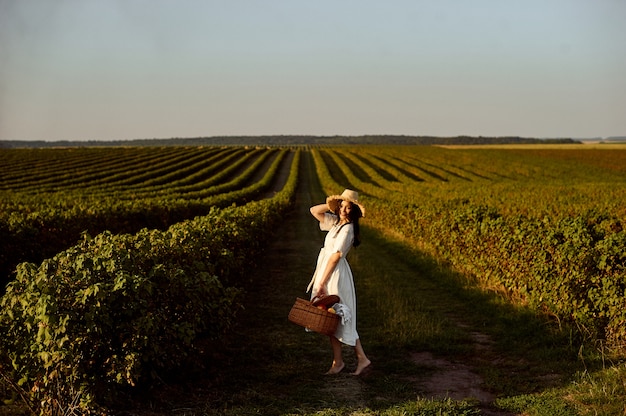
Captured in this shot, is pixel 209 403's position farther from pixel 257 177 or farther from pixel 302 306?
pixel 257 177

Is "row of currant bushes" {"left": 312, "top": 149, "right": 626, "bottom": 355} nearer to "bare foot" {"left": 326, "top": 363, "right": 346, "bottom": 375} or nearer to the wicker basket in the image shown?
"bare foot" {"left": 326, "top": 363, "right": 346, "bottom": 375}

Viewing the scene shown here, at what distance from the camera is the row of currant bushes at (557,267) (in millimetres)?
8711

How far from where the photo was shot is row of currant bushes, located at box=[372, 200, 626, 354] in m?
8.71

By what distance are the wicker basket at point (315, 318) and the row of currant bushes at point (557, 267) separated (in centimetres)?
387

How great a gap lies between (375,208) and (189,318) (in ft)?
73.1

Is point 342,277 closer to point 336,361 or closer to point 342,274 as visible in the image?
point 342,274

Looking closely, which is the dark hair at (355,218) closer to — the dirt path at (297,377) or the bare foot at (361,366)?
the bare foot at (361,366)

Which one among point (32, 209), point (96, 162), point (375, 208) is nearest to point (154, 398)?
point (32, 209)

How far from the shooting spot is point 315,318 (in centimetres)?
720

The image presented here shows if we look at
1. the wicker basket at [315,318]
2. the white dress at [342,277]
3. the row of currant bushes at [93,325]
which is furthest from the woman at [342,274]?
the row of currant bushes at [93,325]

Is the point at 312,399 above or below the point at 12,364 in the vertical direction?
below

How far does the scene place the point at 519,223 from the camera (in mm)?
12680

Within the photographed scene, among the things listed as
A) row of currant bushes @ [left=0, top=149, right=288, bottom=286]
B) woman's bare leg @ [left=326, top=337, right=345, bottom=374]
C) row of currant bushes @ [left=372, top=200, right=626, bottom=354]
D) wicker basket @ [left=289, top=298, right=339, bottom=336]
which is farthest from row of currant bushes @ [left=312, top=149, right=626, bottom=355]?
row of currant bushes @ [left=0, top=149, right=288, bottom=286]

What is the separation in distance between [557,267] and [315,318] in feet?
15.5
